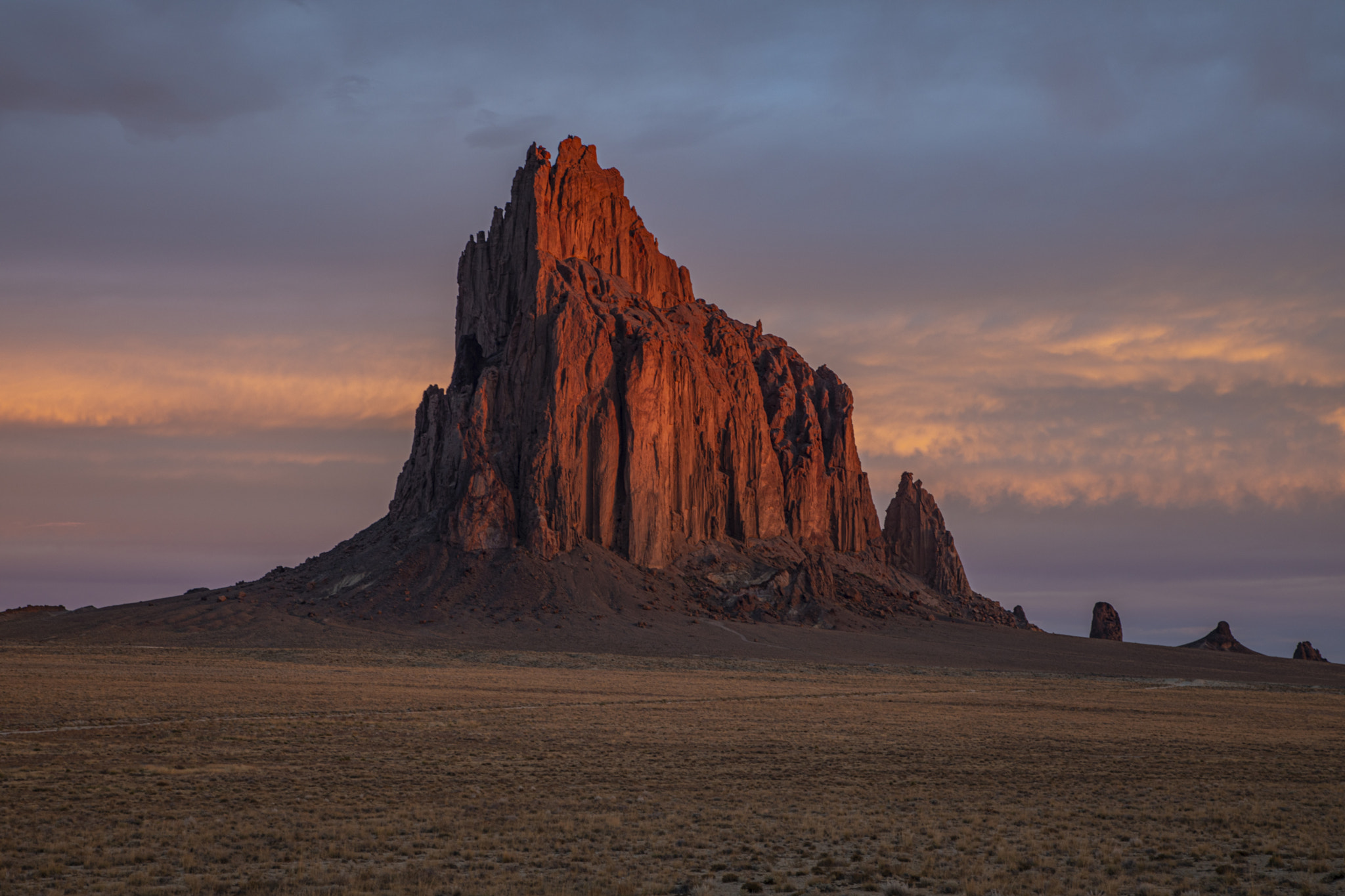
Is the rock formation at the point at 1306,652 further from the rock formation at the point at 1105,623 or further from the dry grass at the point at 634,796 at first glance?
the dry grass at the point at 634,796

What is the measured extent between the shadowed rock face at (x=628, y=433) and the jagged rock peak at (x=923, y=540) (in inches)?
14.4

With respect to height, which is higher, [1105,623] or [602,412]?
[602,412]

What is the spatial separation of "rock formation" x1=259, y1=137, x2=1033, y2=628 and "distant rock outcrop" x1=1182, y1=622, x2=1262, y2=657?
23.1 metres

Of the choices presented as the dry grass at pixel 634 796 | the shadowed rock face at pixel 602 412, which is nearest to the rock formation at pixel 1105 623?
the shadowed rock face at pixel 602 412

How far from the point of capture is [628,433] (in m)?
125

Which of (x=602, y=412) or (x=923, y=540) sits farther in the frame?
(x=923, y=540)

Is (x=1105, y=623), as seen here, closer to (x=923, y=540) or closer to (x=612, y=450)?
(x=923, y=540)

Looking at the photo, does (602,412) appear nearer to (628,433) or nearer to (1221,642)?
(628,433)

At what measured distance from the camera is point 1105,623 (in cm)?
15312

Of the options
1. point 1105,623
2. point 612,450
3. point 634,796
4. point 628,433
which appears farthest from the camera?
point 1105,623

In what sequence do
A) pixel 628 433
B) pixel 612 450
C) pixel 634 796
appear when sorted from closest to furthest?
pixel 634 796, pixel 612 450, pixel 628 433

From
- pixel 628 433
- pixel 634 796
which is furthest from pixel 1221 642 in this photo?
pixel 634 796

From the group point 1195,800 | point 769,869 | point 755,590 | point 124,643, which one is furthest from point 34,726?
point 755,590

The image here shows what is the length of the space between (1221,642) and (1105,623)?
15.1 meters
